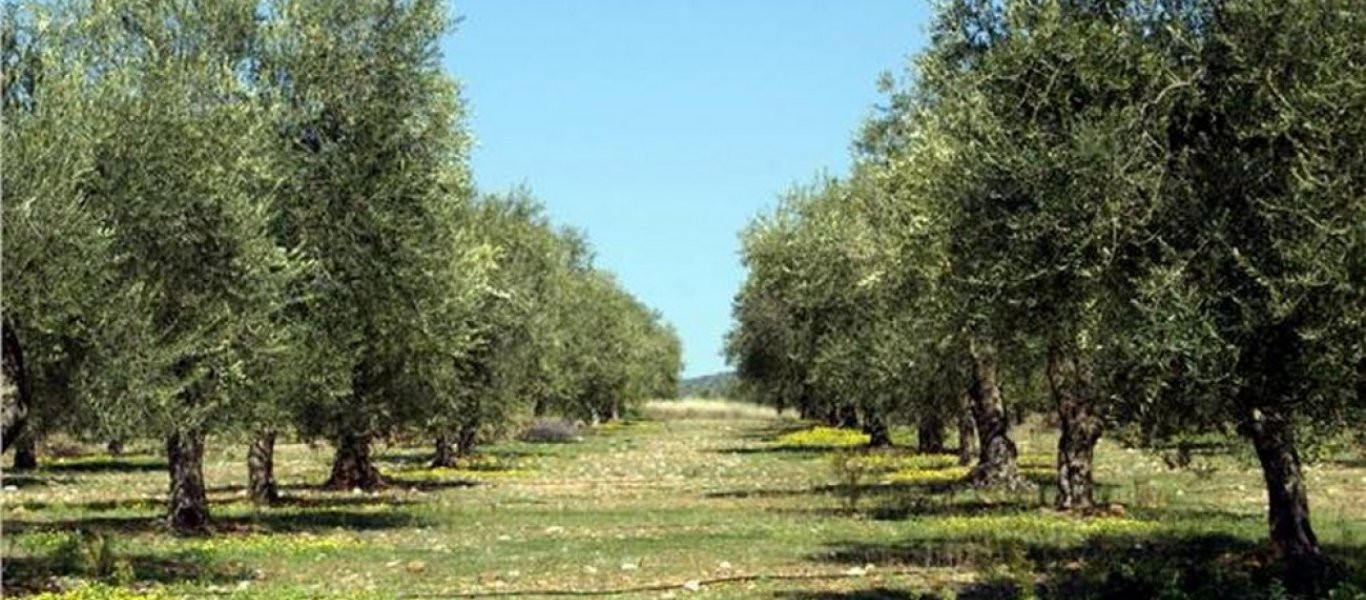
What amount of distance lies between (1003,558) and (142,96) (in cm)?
1780

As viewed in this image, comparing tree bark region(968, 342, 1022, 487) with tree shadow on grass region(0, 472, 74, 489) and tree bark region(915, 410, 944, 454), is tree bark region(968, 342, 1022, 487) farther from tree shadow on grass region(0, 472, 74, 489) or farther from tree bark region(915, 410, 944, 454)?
tree shadow on grass region(0, 472, 74, 489)

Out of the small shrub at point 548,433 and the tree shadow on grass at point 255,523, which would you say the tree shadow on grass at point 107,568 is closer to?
the tree shadow on grass at point 255,523

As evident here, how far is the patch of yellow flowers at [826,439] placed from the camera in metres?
93.9

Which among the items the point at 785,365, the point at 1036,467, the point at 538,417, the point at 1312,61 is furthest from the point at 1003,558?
the point at 538,417

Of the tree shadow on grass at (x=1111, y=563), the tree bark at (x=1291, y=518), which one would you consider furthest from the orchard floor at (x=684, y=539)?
the tree bark at (x=1291, y=518)

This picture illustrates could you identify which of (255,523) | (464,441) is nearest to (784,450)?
(464,441)

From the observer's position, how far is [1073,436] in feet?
126

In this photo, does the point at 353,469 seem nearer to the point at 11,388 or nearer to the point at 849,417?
the point at 11,388

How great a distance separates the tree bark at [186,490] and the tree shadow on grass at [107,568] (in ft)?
15.9

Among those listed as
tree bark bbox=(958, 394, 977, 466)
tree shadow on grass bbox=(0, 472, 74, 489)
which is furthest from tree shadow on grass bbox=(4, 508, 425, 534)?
tree bark bbox=(958, 394, 977, 466)

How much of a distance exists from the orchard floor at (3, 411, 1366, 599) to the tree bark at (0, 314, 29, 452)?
98.5 inches

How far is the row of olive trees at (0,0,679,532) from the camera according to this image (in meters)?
23.5

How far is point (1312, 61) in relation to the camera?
799 inches

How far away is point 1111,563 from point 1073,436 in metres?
11.3
